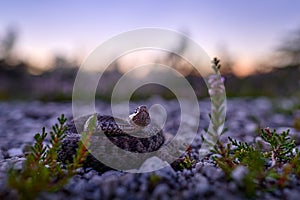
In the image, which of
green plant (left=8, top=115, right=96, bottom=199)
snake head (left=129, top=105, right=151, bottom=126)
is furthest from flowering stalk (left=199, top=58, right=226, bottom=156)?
green plant (left=8, top=115, right=96, bottom=199)

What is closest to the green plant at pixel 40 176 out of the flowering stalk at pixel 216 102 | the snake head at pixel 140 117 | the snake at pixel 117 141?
the snake at pixel 117 141

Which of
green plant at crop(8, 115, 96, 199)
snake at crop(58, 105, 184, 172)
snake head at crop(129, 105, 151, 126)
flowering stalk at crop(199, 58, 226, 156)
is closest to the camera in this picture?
green plant at crop(8, 115, 96, 199)

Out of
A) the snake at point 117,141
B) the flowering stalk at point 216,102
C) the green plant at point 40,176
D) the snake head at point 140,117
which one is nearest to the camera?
the green plant at point 40,176

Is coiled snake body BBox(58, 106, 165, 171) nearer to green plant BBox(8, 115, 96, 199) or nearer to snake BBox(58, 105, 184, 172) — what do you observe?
snake BBox(58, 105, 184, 172)

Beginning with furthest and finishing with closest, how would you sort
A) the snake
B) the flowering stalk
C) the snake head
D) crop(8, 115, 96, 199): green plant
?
1. the snake head
2. the snake
3. the flowering stalk
4. crop(8, 115, 96, 199): green plant

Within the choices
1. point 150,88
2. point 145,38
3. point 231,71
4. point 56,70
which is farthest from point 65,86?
point 145,38

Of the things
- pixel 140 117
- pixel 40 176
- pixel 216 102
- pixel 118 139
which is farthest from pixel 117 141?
pixel 216 102

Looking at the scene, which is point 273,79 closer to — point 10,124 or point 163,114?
point 163,114

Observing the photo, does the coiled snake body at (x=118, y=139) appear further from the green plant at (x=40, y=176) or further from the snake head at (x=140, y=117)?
the green plant at (x=40, y=176)

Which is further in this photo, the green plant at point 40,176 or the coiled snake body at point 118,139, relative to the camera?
the coiled snake body at point 118,139
